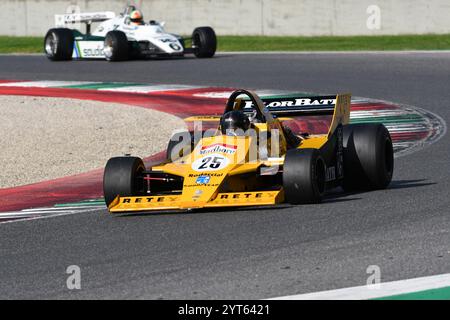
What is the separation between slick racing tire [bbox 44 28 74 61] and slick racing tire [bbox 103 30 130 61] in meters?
1.14

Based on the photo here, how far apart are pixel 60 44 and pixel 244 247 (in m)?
20.8

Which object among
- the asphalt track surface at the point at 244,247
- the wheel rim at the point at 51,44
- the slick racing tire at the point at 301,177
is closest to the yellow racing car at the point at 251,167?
the slick racing tire at the point at 301,177

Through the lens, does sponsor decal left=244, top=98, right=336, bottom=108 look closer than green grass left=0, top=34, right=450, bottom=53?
Yes

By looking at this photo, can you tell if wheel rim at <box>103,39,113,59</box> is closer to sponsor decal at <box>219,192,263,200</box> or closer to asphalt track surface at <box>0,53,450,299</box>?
asphalt track surface at <box>0,53,450,299</box>

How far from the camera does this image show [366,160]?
10.3m

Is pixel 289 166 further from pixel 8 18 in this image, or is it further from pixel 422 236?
pixel 8 18

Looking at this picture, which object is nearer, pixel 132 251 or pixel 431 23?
pixel 132 251

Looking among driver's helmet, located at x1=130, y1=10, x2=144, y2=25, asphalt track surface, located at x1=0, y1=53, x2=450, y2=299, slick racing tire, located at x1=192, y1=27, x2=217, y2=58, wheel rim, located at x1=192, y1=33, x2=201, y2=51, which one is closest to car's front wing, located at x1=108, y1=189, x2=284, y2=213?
asphalt track surface, located at x1=0, y1=53, x2=450, y2=299

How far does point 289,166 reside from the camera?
30.6ft

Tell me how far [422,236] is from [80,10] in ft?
98.0

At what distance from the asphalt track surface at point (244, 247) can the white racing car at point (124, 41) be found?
15.3m

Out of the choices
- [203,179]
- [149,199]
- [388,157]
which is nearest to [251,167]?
[203,179]

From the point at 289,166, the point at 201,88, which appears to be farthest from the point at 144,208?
the point at 201,88

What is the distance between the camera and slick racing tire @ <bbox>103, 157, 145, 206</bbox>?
972 cm
